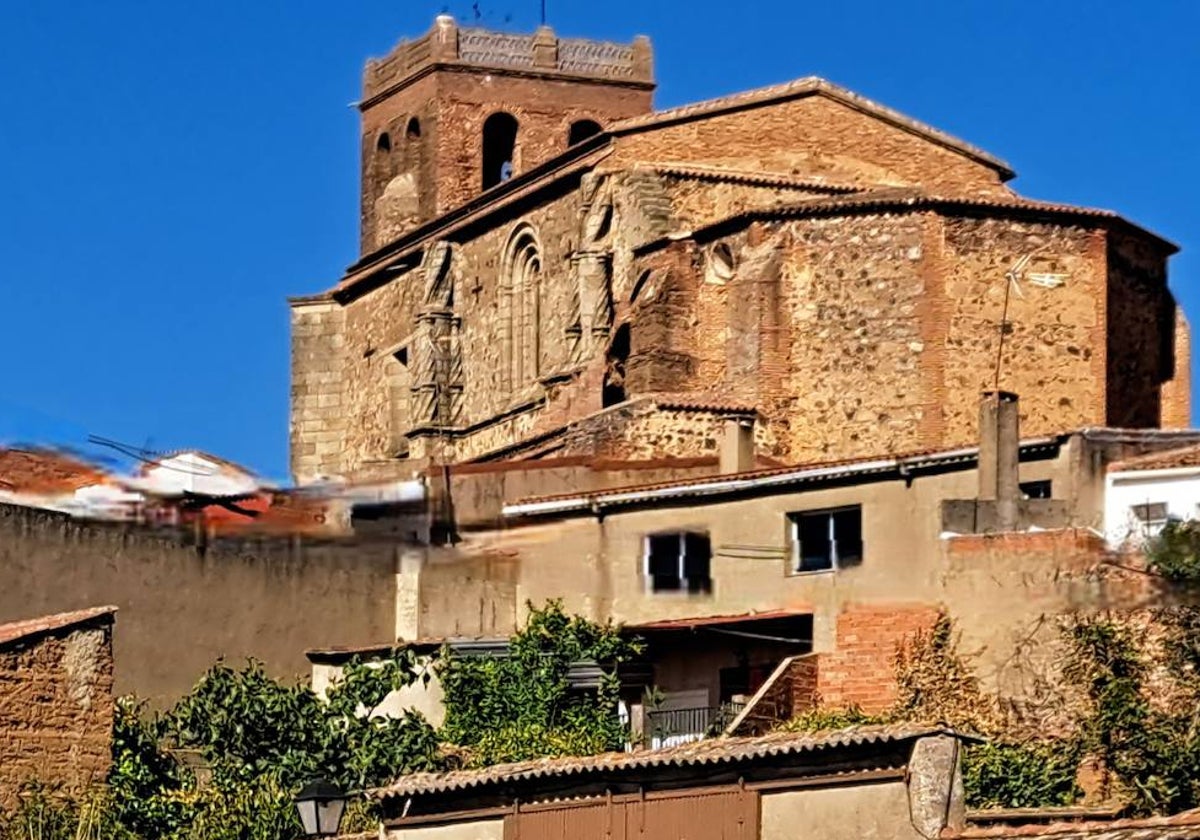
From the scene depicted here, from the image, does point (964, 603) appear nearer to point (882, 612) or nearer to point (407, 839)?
point (882, 612)

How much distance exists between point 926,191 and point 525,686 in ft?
53.4

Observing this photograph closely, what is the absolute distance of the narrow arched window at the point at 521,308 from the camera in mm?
61719

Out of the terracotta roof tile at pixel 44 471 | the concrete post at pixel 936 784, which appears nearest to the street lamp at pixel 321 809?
the concrete post at pixel 936 784

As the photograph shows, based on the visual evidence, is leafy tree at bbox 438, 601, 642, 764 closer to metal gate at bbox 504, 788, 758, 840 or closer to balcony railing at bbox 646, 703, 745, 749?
balcony railing at bbox 646, 703, 745, 749

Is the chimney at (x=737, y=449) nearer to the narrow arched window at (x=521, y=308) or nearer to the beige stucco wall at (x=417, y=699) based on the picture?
the beige stucco wall at (x=417, y=699)

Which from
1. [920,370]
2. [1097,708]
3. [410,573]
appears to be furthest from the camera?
[920,370]

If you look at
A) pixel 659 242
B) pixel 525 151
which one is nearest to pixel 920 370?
pixel 659 242

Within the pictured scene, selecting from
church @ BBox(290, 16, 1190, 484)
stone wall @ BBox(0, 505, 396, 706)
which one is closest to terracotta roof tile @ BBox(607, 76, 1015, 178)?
church @ BBox(290, 16, 1190, 484)

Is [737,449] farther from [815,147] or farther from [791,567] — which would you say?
[815,147]

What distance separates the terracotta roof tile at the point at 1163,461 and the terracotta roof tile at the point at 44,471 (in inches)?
463

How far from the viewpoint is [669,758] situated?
90.6 feet

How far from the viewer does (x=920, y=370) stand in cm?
5322

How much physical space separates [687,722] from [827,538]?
8.60 feet

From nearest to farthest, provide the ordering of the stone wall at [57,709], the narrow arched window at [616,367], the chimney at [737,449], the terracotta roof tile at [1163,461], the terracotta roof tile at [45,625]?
the stone wall at [57,709]
the terracotta roof tile at [45,625]
the terracotta roof tile at [1163,461]
the chimney at [737,449]
the narrow arched window at [616,367]
